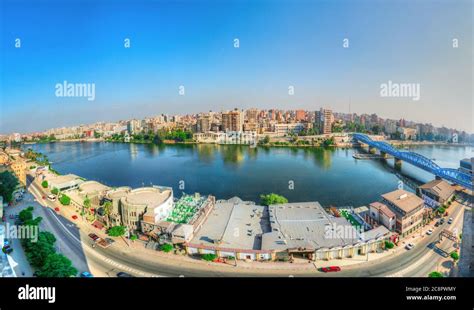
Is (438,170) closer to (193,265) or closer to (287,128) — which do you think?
(193,265)

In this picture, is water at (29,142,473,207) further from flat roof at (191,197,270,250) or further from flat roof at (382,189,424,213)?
flat roof at (191,197,270,250)

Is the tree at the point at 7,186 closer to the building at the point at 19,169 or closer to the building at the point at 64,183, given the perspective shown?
the building at the point at 64,183

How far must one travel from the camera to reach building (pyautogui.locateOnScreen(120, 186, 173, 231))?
141 inches

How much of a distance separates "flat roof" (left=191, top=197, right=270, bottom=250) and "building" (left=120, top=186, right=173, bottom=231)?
685 mm

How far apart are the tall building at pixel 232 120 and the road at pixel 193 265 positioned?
1406 centimetres

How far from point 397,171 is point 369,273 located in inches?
291

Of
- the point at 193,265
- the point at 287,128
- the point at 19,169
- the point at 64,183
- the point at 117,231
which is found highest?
the point at 287,128

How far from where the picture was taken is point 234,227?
3.44m

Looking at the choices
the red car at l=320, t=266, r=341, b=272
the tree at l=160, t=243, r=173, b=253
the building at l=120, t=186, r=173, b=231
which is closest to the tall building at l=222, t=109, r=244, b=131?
the building at l=120, t=186, r=173, b=231

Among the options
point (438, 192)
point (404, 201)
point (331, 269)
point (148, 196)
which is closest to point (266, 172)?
point (438, 192)

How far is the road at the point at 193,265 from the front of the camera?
8.56ft

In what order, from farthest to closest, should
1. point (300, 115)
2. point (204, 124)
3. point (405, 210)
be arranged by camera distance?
point (300, 115) → point (204, 124) → point (405, 210)

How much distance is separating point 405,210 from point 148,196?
388cm
